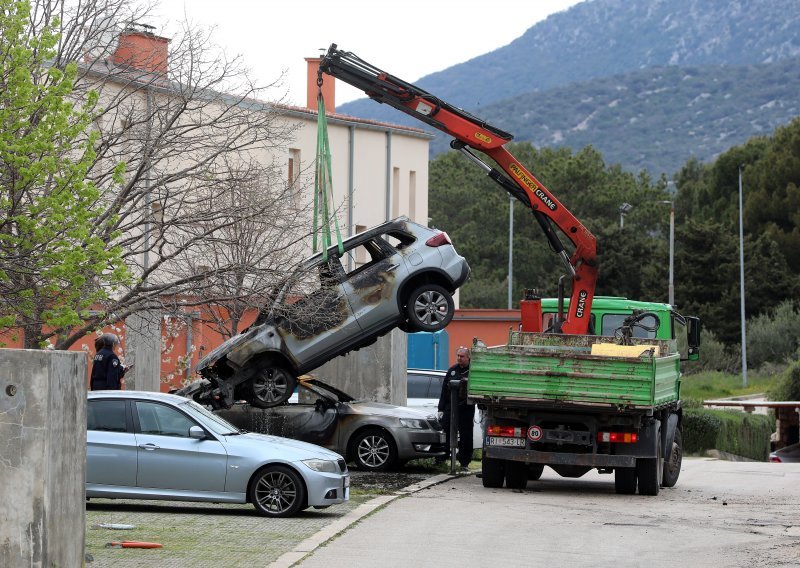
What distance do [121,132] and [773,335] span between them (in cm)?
5394

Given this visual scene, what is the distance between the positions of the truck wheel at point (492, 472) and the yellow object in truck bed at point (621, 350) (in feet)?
6.39

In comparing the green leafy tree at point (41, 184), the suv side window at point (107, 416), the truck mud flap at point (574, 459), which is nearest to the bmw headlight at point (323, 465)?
the suv side window at point (107, 416)

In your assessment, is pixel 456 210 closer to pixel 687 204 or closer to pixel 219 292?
pixel 687 204

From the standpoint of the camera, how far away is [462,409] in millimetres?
20703

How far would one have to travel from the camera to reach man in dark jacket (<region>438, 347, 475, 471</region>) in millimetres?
20578

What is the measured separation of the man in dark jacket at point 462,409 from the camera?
2058 centimetres

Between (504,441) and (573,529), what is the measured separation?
3.93 m

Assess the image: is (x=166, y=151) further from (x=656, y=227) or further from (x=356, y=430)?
(x=656, y=227)

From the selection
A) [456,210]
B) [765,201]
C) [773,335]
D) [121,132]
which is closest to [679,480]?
[121,132]

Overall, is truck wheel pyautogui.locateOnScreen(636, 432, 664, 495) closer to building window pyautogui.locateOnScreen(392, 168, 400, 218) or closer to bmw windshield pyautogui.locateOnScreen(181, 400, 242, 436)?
bmw windshield pyautogui.locateOnScreen(181, 400, 242, 436)

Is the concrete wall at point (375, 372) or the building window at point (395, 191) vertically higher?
the building window at point (395, 191)

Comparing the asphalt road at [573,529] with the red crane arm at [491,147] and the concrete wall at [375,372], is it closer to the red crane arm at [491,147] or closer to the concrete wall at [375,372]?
the red crane arm at [491,147]

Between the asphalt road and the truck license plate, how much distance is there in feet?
2.09

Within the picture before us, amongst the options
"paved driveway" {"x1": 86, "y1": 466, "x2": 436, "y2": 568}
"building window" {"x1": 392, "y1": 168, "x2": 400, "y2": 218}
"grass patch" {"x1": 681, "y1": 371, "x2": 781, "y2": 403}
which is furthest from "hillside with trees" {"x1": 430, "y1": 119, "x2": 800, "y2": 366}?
"paved driveway" {"x1": 86, "y1": 466, "x2": 436, "y2": 568}
